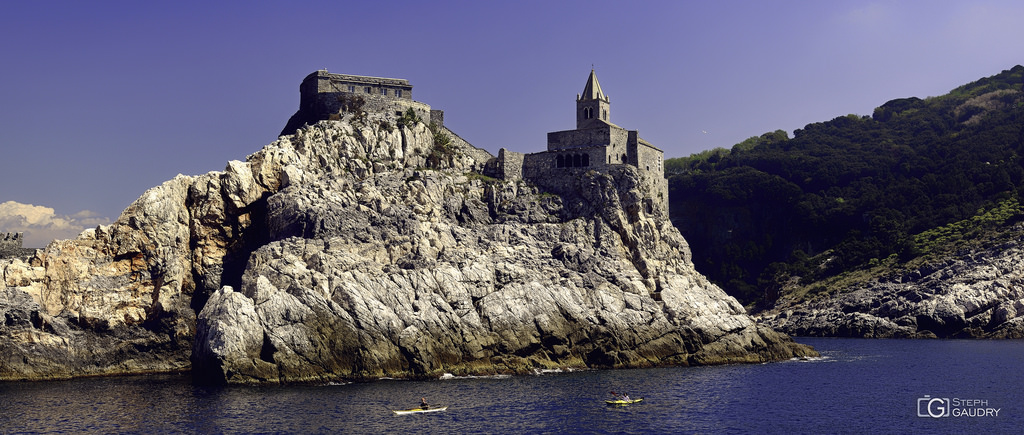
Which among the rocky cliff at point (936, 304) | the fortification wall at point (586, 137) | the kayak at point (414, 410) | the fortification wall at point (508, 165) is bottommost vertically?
the kayak at point (414, 410)

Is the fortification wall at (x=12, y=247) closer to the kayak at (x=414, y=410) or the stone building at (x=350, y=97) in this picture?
the stone building at (x=350, y=97)

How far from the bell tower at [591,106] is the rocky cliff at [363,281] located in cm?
812

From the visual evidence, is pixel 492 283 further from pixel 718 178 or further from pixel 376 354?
pixel 718 178

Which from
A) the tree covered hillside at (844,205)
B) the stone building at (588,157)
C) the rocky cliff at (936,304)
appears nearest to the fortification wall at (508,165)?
the stone building at (588,157)

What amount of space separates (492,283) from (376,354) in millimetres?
12787

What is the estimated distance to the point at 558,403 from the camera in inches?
2594

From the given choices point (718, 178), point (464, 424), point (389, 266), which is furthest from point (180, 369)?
point (718, 178)

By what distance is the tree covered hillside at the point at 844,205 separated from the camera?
154000 mm

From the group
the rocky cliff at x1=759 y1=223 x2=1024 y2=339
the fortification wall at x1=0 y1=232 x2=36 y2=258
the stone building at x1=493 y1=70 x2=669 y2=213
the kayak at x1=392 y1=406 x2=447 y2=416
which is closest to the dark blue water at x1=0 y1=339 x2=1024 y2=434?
the kayak at x1=392 y1=406 x2=447 y2=416

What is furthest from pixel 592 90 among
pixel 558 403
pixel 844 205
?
pixel 844 205

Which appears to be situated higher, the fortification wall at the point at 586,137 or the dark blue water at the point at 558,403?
the fortification wall at the point at 586,137

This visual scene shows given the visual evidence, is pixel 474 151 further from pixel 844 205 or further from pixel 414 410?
pixel 844 205

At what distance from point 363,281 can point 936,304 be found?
3190 inches

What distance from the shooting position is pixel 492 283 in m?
83.4
